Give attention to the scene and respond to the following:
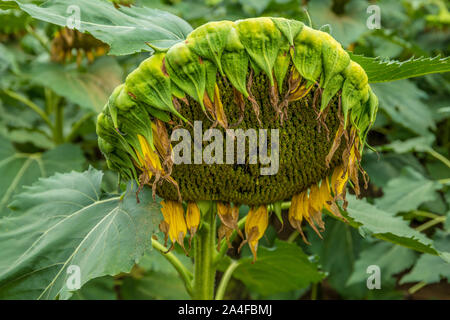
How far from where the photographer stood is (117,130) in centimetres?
58

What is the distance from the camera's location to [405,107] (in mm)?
1718

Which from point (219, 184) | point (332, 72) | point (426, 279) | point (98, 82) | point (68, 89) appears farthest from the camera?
point (98, 82)

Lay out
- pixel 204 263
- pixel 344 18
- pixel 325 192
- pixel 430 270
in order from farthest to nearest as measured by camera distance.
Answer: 1. pixel 344 18
2. pixel 430 270
3. pixel 204 263
4. pixel 325 192

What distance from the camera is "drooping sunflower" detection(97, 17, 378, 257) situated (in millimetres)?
546

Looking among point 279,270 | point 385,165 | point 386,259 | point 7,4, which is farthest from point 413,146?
point 7,4

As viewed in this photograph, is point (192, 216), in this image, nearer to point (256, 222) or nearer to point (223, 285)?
point (256, 222)

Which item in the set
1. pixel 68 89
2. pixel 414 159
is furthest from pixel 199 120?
pixel 414 159

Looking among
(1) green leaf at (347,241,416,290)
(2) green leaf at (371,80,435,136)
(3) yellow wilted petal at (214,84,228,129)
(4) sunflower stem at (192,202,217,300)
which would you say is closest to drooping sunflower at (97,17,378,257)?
(3) yellow wilted petal at (214,84,228,129)

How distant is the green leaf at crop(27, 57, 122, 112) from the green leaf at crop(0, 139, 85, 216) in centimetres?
16

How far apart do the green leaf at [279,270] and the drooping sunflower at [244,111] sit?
12.1 inches

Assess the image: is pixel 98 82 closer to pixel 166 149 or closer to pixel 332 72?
pixel 166 149

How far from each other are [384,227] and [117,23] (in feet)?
1.86

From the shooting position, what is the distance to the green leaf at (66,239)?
66 centimetres
